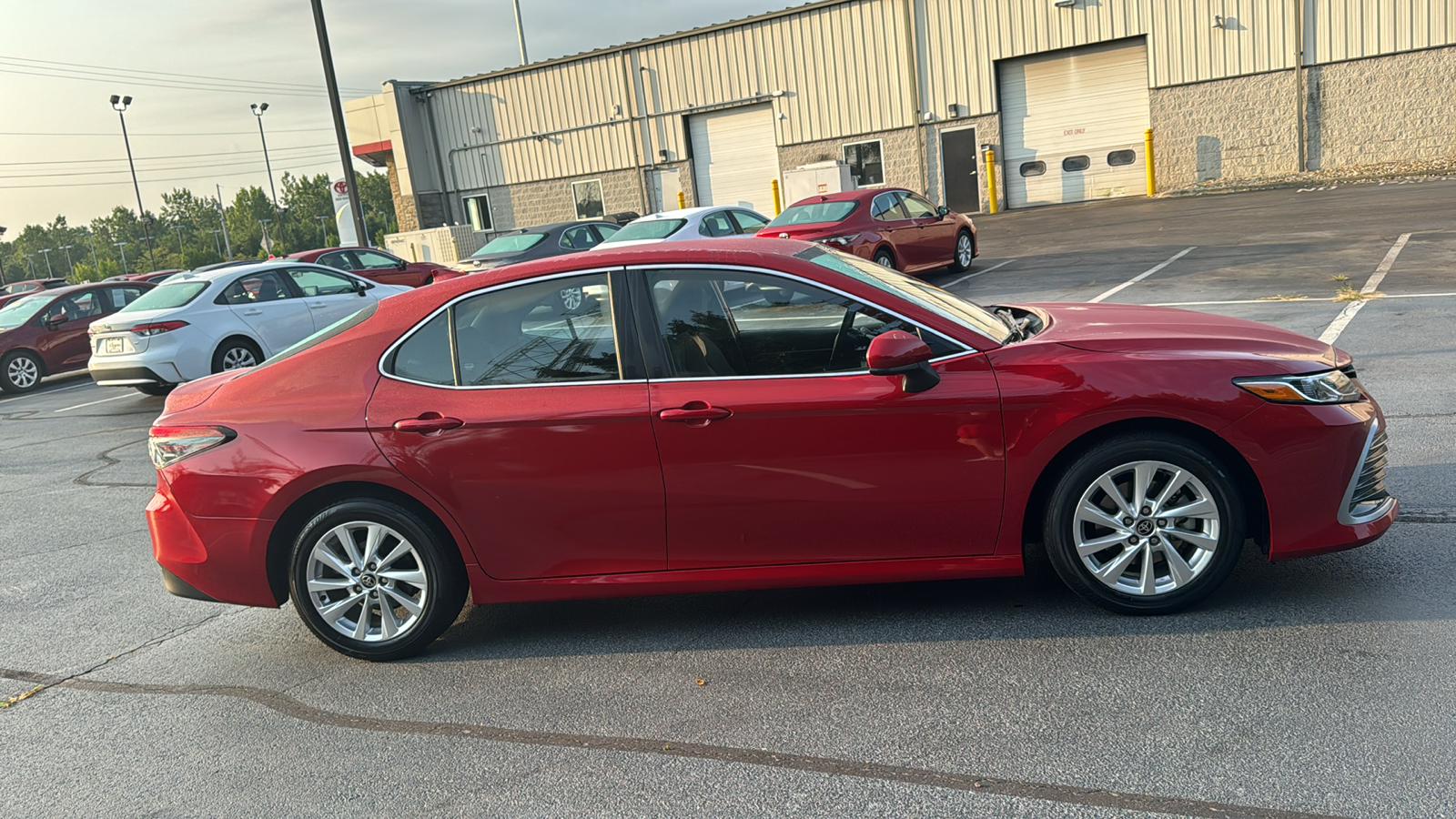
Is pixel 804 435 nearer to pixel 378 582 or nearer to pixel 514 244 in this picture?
pixel 378 582

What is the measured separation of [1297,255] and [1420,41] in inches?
545

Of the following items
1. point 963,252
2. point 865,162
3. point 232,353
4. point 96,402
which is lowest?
point 96,402

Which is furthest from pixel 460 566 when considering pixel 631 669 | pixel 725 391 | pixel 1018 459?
pixel 1018 459

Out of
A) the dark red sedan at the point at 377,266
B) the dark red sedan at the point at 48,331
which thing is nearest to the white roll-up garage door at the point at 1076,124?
the dark red sedan at the point at 377,266

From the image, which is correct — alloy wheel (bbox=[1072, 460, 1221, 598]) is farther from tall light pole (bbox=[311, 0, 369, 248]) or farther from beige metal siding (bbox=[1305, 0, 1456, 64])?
beige metal siding (bbox=[1305, 0, 1456, 64])

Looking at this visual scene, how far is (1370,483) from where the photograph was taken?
402 centimetres

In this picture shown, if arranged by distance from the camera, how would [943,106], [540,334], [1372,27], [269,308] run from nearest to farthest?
[540,334] → [269,308] → [1372,27] → [943,106]

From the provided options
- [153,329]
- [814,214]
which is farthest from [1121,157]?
[153,329]

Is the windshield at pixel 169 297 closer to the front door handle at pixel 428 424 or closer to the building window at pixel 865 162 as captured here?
the front door handle at pixel 428 424

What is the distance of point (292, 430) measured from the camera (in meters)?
4.33

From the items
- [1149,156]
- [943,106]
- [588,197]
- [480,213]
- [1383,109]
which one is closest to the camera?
[1383,109]

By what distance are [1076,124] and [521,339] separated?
85.7 ft

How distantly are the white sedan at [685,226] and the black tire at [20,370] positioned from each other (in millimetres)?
9449

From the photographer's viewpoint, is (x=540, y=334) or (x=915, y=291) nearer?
(x=540, y=334)
